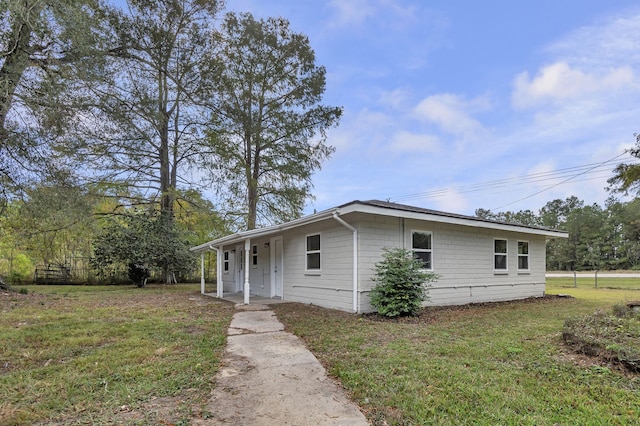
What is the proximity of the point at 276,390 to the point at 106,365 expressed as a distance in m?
2.37

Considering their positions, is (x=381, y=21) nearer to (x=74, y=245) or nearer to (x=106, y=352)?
(x=106, y=352)

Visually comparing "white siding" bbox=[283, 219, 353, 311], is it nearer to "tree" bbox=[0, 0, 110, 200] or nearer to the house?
the house

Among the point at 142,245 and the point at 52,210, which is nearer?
the point at 52,210

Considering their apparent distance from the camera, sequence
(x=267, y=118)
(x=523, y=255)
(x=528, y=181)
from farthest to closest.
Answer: (x=528, y=181), (x=267, y=118), (x=523, y=255)

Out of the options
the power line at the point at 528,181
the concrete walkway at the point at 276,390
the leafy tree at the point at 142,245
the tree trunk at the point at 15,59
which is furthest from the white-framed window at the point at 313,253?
the power line at the point at 528,181

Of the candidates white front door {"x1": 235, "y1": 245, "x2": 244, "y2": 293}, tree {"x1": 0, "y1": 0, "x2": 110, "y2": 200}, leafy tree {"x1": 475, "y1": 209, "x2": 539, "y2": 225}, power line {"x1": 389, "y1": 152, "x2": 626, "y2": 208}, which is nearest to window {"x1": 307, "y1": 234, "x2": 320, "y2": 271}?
white front door {"x1": 235, "y1": 245, "x2": 244, "y2": 293}

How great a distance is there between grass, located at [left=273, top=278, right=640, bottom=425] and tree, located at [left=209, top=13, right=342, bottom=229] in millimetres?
12484

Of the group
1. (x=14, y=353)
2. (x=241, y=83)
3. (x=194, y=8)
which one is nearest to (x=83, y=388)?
(x=14, y=353)

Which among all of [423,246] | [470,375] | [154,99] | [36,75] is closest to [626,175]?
[423,246]

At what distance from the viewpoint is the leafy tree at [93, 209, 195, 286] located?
16.8m

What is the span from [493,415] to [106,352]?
4914mm

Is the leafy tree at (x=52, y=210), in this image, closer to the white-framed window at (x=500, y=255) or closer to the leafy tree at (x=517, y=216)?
the white-framed window at (x=500, y=255)

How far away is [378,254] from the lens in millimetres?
8734

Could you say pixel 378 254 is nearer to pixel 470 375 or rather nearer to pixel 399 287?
pixel 399 287
